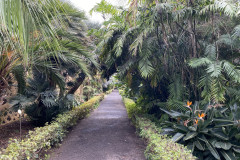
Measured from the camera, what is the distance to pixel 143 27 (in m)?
5.28

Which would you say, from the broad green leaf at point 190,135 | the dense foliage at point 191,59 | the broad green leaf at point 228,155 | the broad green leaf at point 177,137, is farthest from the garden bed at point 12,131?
the broad green leaf at point 228,155

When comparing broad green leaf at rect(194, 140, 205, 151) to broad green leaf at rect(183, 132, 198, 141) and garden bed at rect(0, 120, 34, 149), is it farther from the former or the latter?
garden bed at rect(0, 120, 34, 149)

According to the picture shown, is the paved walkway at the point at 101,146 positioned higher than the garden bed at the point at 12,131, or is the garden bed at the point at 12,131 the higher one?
the garden bed at the point at 12,131

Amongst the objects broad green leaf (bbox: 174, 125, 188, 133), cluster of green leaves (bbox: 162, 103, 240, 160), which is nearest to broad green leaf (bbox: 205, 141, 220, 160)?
cluster of green leaves (bbox: 162, 103, 240, 160)

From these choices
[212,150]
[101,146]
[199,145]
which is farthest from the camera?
[101,146]

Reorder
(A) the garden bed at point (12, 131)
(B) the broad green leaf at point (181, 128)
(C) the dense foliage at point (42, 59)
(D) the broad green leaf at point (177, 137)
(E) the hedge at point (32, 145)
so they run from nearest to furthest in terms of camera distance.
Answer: (C) the dense foliage at point (42, 59) → (E) the hedge at point (32, 145) → (D) the broad green leaf at point (177, 137) → (B) the broad green leaf at point (181, 128) → (A) the garden bed at point (12, 131)

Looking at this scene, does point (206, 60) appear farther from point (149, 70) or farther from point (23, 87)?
point (23, 87)

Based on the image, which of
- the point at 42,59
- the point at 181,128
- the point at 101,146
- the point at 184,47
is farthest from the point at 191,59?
the point at 42,59

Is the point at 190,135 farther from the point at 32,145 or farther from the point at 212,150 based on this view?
the point at 32,145

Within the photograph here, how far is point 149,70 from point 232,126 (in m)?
2.24

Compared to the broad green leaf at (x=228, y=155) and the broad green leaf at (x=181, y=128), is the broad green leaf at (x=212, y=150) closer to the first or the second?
the broad green leaf at (x=228, y=155)

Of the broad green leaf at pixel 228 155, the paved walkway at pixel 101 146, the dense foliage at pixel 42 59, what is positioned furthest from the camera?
the paved walkway at pixel 101 146

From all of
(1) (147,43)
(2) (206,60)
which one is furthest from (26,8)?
(1) (147,43)

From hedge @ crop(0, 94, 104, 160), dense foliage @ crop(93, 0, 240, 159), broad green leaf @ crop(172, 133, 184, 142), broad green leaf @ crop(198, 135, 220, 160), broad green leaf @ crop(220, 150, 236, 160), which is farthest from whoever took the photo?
dense foliage @ crop(93, 0, 240, 159)
